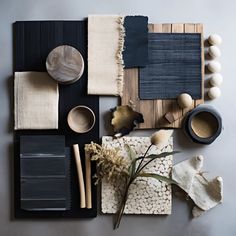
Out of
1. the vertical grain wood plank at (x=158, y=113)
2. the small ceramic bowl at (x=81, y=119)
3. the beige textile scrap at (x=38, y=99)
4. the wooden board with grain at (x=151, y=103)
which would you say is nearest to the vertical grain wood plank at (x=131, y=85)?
the wooden board with grain at (x=151, y=103)

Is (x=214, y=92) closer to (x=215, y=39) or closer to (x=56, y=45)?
(x=215, y=39)

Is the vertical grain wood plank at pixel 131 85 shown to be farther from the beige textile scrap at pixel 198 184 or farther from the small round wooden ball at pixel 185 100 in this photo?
the beige textile scrap at pixel 198 184

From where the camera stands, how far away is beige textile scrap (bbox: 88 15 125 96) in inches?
88.6

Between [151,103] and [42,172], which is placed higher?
[151,103]

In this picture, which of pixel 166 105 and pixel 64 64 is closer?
pixel 64 64

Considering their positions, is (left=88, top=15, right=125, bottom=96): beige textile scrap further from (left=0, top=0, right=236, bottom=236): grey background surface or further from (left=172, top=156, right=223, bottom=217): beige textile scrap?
(left=172, top=156, right=223, bottom=217): beige textile scrap

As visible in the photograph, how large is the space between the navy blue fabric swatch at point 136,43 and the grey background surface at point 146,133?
0.06 m

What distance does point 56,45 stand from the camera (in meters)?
2.27

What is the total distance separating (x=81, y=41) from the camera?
2270 mm

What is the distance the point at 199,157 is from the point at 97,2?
38.6 inches

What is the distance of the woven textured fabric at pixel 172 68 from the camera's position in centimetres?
226

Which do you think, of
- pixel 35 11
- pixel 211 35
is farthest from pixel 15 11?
pixel 211 35

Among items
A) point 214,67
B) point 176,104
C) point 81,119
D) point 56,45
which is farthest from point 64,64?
point 214,67

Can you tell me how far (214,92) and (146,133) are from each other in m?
0.41
